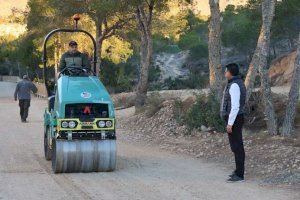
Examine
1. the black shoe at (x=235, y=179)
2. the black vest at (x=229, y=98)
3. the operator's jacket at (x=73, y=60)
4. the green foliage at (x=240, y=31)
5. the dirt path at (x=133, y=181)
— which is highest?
the green foliage at (x=240, y=31)

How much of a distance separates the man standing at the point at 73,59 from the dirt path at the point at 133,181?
208 cm

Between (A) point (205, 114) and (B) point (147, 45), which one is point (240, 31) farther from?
(A) point (205, 114)

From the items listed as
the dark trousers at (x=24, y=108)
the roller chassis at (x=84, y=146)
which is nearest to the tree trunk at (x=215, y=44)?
the roller chassis at (x=84, y=146)

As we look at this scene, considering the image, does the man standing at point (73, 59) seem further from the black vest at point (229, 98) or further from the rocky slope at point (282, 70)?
the rocky slope at point (282, 70)

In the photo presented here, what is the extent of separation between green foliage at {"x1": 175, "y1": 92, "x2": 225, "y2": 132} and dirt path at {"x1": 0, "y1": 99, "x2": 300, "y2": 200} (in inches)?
103

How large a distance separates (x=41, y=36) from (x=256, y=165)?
1505 inches

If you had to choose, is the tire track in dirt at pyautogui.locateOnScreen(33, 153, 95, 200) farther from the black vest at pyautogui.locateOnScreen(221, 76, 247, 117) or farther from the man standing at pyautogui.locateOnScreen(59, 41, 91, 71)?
the black vest at pyautogui.locateOnScreen(221, 76, 247, 117)

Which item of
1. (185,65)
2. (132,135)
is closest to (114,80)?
(185,65)

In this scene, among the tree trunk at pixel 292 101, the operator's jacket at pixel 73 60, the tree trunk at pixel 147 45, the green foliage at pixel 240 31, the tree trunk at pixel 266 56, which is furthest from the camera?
the green foliage at pixel 240 31

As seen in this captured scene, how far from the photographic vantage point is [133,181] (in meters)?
10.1

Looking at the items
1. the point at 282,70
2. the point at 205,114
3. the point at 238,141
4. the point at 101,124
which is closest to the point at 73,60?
the point at 101,124

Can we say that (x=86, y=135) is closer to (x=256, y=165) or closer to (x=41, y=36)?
(x=256, y=165)

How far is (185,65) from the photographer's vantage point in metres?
81.7

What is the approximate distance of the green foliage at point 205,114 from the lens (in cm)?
1606
